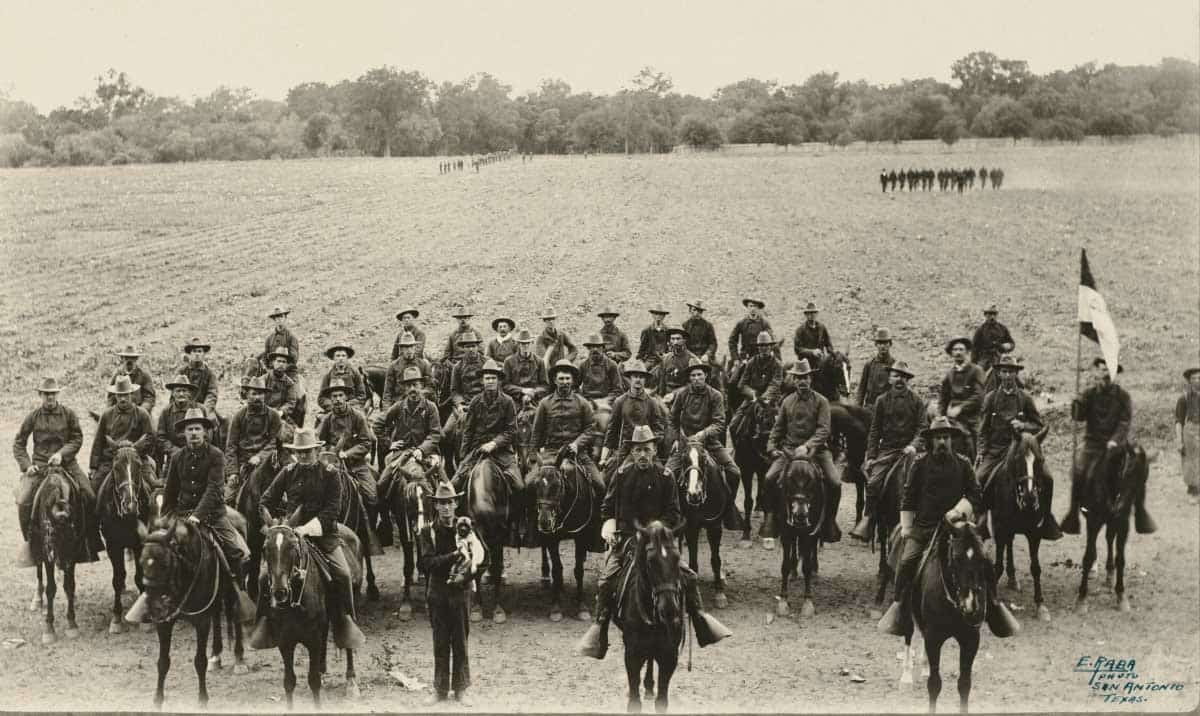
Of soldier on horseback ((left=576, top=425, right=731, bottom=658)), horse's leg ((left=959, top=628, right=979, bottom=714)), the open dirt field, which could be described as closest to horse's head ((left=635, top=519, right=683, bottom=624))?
soldier on horseback ((left=576, top=425, right=731, bottom=658))

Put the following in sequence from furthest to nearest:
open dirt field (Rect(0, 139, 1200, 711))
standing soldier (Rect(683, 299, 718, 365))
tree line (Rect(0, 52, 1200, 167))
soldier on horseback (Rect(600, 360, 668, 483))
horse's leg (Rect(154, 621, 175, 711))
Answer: tree line (Rect(0, 52, 1200, 167)), standing soldier (Rect(683, 299, 718, 365)), soldier on horseback (Rect(600, 360, 668, 483)), open dirt field (Rect(0, 139, 1200, 711)), horse's leg (Rect(154, 621, 175, 711))

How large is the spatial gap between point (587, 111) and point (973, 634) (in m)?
36.5

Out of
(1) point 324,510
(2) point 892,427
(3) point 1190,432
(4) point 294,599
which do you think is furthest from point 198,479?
(3) point 1190,432

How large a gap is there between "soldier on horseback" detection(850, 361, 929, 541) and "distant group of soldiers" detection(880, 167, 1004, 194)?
18.9 meters

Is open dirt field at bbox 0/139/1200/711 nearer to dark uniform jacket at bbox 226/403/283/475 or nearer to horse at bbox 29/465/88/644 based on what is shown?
horse at bbox 29/465/88/644

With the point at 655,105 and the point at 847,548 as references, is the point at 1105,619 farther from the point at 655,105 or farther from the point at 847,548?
the point at 655,105

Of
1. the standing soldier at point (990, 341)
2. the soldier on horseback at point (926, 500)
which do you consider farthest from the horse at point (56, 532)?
the standing soldier at point (990, 341)

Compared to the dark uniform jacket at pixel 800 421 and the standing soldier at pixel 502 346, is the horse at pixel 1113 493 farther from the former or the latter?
the standing soldier at pixel 502 346

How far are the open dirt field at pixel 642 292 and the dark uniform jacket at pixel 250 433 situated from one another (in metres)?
2.28

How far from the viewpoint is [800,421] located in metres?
13.1

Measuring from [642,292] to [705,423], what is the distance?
1834 cm

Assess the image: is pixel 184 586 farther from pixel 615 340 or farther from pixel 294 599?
pixel 615 340

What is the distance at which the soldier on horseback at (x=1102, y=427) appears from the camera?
1242 centimetres

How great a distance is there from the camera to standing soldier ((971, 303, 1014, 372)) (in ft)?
51.8
